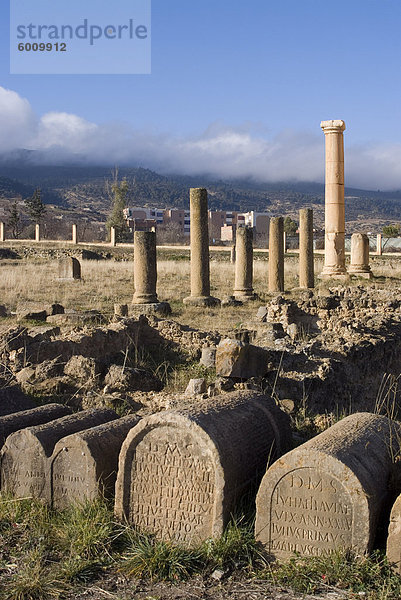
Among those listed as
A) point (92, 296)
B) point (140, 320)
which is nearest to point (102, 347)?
point (140, 320)

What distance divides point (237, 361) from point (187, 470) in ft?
11.5

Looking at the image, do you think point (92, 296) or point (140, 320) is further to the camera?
point (92, 296)

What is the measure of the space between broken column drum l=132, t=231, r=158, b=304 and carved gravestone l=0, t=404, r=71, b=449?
13.0 m

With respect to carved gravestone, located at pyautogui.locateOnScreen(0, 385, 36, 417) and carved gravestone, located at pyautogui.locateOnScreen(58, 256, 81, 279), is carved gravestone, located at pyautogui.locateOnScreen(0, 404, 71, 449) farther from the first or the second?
carved gravestone, located at pyautogui.locateOnScreen(58, 256, 81, 279)

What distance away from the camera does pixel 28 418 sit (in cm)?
563

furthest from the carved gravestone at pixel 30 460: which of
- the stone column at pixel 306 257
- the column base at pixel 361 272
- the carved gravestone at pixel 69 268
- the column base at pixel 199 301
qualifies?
the column base at pixel 361 272

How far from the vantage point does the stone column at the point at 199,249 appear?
1964 centimetres

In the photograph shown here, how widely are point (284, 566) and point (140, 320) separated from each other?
7918mm

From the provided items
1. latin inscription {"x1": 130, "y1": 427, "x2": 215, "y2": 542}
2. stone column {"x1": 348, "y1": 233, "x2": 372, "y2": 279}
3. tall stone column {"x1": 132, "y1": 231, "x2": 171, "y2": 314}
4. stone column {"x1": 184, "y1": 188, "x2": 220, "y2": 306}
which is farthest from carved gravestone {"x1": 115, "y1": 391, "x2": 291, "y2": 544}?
stone column {"x1": 348, "y1": 233, "x2": 372, "y2": 279}

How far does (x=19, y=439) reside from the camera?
500cm

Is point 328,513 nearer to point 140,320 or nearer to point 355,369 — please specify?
point 355,369

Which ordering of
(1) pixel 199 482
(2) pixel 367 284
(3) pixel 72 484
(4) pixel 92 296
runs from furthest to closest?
(2) pixel 367 284
(4) pixel 92 296
(3) pixel 72 484
(1) pixel 199 482

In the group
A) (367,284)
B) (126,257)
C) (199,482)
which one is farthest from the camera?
(126,257)

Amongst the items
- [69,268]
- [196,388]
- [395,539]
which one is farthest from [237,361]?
[69,268]
